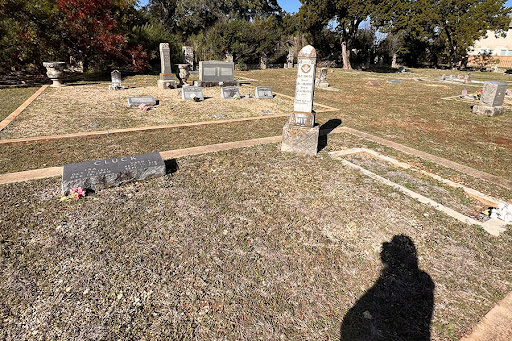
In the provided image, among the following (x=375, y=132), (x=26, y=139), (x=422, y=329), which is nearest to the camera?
(x=422, y=329)

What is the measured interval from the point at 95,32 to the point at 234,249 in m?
20.2

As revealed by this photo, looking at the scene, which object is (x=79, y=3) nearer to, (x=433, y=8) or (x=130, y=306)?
(x=130, y=306)

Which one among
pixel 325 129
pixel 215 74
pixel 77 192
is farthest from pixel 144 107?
pixel 77 192

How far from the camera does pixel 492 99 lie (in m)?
11.5

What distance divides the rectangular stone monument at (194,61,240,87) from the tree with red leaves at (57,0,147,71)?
7148 millimetres

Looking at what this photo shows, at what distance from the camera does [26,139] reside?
704 cm

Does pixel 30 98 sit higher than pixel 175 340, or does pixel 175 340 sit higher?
pixel 30 98

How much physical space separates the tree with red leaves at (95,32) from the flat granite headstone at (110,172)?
1678 cm

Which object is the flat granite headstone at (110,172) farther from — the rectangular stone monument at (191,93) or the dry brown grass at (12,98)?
the rectangular stone monument at (191,93)

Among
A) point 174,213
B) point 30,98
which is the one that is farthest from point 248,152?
point 30,98

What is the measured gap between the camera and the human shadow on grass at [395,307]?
8.40 feet

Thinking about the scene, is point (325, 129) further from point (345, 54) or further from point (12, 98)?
point (345, 54)

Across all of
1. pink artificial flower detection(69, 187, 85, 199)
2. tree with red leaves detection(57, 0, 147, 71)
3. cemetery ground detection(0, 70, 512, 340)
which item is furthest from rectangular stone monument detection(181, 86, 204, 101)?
tree with red leaves detection(57, 0, 147, 71)

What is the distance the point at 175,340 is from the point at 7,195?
389cm
